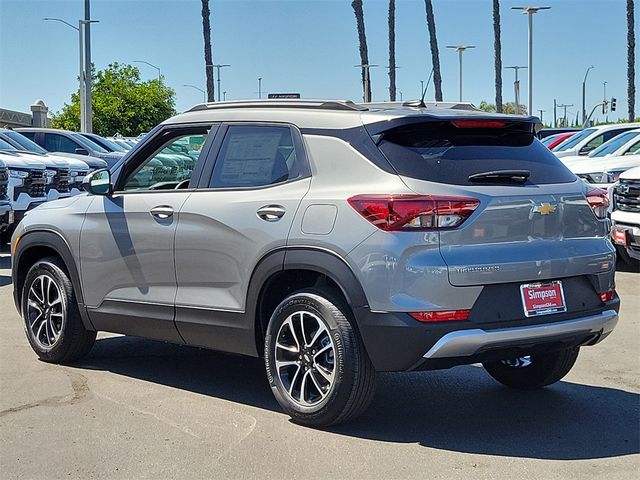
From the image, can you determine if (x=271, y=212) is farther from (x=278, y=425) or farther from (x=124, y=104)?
(x=124, y=104)

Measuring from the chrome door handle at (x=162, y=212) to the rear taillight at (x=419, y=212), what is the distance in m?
1.66

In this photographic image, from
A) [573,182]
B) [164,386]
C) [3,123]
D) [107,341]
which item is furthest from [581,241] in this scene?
[3,123]

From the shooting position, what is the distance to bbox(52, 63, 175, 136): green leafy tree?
5950 cm

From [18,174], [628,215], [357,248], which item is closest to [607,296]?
[357,248]

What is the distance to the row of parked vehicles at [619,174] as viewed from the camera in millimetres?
11445

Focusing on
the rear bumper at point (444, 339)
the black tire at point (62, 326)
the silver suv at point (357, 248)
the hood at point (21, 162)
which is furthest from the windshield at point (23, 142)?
the rear bumper at point (444, 339)

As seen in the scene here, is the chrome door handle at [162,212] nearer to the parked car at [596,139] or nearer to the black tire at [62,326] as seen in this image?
the black tire at [62,326]

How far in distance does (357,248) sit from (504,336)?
886 mm

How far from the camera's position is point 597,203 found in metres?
5.78

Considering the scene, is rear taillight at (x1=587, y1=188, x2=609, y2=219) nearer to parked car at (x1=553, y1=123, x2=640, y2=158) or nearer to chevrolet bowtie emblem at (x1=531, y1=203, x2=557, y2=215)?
chevrolet bowtie emblem at (x1=531, y1=203, x2=557, y2=215)

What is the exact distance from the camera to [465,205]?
5.12 metres

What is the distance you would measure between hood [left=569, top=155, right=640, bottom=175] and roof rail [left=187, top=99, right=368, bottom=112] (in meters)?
8.80

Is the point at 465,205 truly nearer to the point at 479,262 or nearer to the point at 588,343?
the point at 479,262

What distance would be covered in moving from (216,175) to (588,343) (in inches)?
96.1
